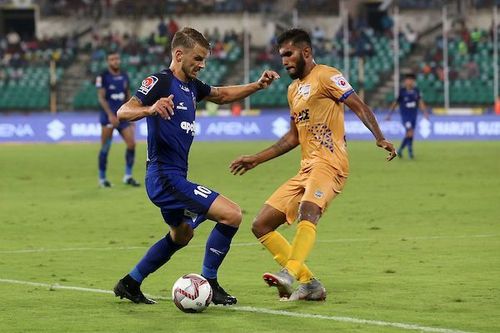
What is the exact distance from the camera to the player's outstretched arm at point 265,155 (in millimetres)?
10633

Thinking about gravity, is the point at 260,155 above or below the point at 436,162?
above

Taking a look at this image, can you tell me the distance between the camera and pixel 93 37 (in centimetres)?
5578

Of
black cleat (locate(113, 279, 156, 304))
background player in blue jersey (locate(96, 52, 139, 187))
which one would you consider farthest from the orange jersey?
background player in blue jersey (locate(96, 52, 139, 187))

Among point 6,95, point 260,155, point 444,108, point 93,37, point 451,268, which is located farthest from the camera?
point 93,37

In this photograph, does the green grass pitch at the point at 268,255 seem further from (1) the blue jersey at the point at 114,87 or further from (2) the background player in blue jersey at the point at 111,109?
(1) the blue jersey at the point at 114,87

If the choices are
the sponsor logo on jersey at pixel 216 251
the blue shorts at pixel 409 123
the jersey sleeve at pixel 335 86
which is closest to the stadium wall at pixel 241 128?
the blue shorts at pixel 409 123

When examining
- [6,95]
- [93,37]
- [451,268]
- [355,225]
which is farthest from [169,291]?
[93,37]

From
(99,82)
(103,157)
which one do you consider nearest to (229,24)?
(99,82)

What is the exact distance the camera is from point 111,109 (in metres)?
23.3

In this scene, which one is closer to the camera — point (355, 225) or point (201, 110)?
point (355, 225)

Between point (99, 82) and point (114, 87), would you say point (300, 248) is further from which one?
point (114, 87)

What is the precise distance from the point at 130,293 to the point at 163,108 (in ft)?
5.73

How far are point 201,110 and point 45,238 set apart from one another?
32197mm

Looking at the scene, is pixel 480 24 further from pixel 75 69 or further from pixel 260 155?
pixel 260 155
